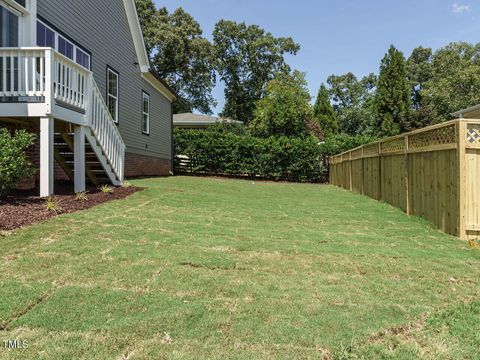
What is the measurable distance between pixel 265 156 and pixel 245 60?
26.2m

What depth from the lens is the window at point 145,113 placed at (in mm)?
15905

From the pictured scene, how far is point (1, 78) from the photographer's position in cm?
702

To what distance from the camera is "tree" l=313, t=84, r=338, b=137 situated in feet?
124

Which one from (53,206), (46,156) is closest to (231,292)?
(53,206)

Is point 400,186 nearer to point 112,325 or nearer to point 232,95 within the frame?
point 112,325

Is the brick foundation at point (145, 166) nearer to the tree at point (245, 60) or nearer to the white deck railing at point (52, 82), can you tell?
the white deck railing at point (52, 82)

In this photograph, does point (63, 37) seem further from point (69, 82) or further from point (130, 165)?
point (130, 165)

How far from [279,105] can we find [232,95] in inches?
771

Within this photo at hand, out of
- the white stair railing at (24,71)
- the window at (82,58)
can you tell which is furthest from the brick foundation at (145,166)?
the white stair railing at (24,71)

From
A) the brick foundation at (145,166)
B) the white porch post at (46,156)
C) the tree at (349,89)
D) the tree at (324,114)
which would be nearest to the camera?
the white porch post at (46,156)

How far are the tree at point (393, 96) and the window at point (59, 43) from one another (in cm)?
2242

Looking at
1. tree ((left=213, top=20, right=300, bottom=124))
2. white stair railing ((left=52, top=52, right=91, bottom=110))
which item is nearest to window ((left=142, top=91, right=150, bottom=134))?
white stair railing ((left=52, top=52, right=91, bottom=110))

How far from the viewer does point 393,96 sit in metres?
28.1

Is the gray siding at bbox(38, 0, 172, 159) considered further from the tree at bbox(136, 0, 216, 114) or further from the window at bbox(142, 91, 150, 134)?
the tree at bbox(136, 0, 216, 114)
